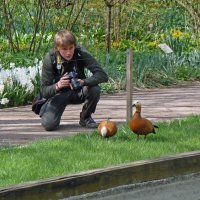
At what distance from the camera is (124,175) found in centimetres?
714

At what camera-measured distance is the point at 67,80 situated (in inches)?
371

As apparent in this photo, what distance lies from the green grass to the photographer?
0.61m

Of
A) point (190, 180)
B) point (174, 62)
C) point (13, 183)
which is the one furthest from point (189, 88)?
point (13, 183)

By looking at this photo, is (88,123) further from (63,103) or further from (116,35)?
(116,35)

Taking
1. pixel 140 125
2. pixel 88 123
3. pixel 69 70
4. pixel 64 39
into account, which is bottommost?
pixel 88 123

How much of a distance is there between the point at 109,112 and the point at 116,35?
9.65 meters

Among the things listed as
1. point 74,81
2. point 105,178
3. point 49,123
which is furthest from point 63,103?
point 105,178

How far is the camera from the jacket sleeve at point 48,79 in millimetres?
9570

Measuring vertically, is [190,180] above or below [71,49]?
below

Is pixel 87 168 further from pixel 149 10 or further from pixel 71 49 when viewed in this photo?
pixel 149 10

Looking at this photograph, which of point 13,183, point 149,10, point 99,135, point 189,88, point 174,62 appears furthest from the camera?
point 149,10

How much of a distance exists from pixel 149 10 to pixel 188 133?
14.9 metres

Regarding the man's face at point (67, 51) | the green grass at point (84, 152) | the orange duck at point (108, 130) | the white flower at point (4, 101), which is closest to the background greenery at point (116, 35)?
the white flower at point (4, 101)

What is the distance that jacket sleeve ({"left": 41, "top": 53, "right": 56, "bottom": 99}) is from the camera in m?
9.57
